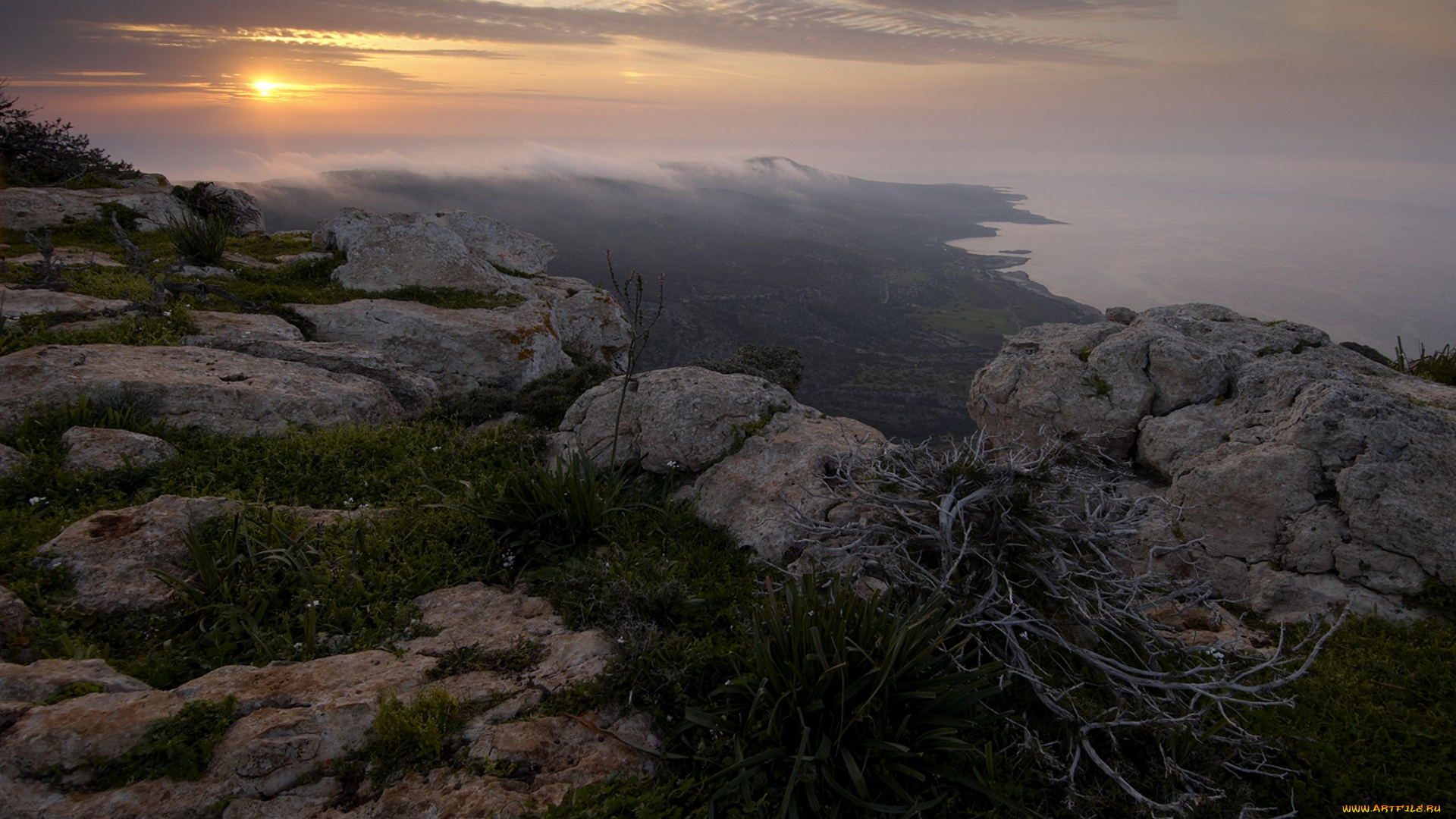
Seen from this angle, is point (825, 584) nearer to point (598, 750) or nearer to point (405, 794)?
point (598, 750)

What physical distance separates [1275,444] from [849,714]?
5.88 m

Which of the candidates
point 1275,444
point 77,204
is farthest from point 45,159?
point 1275,444

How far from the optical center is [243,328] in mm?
9266

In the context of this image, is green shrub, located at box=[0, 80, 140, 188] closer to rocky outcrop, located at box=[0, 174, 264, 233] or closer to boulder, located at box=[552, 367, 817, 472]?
rocky outcrop, located at box=[0, 174, 264, 233]

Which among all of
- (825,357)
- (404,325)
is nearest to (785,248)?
(825,357)

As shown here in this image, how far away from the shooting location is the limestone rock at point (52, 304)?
8312 millimetres

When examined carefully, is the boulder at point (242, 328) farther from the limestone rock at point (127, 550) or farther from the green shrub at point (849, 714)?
the green shrub at point (849, 714)

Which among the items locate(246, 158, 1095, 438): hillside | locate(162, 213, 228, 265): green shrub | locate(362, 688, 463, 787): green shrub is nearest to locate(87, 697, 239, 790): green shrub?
locate(362, 688, 463, 787): green shrub

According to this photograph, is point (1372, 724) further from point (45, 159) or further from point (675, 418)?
point (45, 159)

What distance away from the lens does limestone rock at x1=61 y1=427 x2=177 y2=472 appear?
19.0 feet

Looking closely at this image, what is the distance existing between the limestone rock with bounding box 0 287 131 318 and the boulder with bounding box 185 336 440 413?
1.39 meters

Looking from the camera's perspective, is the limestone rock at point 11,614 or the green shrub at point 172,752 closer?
the green shrub at point 172,752

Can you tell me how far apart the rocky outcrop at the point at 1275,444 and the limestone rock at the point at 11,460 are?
32.2 feet

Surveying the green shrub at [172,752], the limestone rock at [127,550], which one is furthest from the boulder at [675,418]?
the green shrub at [172,752]
